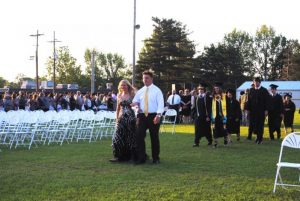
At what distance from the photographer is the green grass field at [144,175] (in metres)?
6.39

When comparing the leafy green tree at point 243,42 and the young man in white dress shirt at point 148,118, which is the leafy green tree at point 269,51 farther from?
the young man in white dress shirt at point 148,118

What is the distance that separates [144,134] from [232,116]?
536cm

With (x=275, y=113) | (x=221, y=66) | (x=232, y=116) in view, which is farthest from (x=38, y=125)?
(x=221, y=66)

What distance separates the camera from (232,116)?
14023mm

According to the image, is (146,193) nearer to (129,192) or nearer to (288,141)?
(129,192)

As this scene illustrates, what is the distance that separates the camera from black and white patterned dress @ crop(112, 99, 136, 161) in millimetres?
9719

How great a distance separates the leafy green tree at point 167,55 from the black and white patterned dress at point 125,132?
4598 cm

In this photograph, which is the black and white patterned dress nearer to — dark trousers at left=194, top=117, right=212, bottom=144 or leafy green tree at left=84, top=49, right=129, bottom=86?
dark trousers at left=194, top=117, right=212, bottom=144

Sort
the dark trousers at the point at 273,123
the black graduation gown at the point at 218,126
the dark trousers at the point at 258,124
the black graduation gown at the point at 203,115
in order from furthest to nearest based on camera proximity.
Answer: the dark trousers at the point at 273,123
the dark trousers at the point at 258,124
the black graduation gown at the point at 218,126
the black graduation gown at the point at 203,115

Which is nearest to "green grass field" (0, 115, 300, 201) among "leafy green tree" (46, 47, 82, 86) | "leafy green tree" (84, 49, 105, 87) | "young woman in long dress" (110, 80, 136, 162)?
"young woman in long dress" (110, 80, 136, 162)

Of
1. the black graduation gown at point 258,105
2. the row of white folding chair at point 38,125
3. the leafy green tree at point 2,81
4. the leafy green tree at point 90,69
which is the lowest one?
the row of white folding chair at point 38,125

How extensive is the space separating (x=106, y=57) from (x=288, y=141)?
329ft

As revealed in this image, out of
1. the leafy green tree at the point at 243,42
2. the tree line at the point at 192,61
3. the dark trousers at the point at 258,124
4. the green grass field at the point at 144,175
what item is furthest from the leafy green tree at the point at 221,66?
the green grass field at the point at 144,175

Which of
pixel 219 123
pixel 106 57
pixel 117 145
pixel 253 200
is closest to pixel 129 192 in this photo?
pixel 253 200
